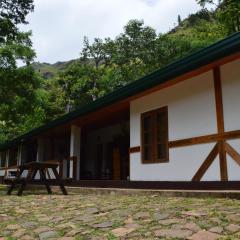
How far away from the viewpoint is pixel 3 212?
6730 millimetres

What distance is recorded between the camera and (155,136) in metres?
10.1

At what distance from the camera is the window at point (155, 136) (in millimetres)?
9734

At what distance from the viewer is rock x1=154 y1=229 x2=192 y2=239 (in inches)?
162

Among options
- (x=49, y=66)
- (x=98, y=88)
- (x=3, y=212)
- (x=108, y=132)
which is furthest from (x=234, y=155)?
(x=49, y=66)

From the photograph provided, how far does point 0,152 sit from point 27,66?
398 inches

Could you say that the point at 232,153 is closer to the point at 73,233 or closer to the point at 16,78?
the point at 73,233

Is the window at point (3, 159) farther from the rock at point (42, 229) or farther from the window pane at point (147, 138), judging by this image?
the rock at point (42, 229)

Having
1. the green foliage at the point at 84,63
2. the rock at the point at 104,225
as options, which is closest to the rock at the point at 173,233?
the rock at the point at 104,225

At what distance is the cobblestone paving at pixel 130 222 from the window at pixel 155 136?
3.38 metres

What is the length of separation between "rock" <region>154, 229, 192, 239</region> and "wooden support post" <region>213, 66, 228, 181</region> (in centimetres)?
356

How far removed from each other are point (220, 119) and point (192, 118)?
1018mm

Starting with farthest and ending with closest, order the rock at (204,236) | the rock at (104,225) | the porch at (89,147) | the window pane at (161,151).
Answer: the porch at (89,147) < the window pane at (161,151) < the rock at (104,225) < the rock at (204,236)

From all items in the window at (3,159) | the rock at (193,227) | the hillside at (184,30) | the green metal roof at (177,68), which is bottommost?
the rock at (193,227)

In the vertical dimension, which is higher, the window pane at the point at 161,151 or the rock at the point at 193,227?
the window pane at the point at 161,151
